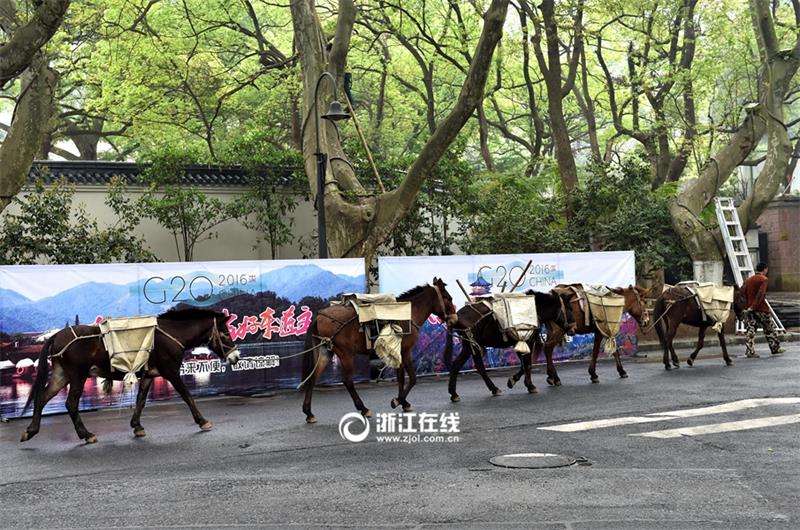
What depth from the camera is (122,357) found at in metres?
12.0

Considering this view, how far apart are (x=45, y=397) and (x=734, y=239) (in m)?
19.0

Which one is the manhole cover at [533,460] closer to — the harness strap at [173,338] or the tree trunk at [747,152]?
the harness strap at [173,338]

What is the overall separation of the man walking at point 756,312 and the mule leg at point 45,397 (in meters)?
14.4

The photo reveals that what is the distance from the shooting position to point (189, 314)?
12922 millimetres

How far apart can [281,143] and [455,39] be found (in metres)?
8.51

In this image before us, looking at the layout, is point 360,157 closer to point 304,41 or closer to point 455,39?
point 304,41

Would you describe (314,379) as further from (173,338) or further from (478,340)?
(478,340)

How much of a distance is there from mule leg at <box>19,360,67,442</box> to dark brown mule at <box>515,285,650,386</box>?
318 inches

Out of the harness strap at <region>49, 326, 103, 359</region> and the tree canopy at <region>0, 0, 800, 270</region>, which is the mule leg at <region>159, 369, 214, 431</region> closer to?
the harness strap at <region>49, 326, 103, 359</region>

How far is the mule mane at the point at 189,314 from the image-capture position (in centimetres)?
1281

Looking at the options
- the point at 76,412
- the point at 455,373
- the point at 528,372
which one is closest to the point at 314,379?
the point at 455,373

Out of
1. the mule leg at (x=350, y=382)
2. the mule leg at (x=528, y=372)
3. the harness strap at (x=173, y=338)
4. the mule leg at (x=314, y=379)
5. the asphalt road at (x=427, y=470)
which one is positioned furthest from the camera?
the mule leg at (x=528, y=372)

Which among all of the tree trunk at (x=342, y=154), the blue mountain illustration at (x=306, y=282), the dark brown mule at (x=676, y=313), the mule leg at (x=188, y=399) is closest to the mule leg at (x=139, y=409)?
the mule leg at (x=188, y=399)

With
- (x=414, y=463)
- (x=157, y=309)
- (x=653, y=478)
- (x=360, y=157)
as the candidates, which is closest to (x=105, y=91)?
(x=360, y=157)
